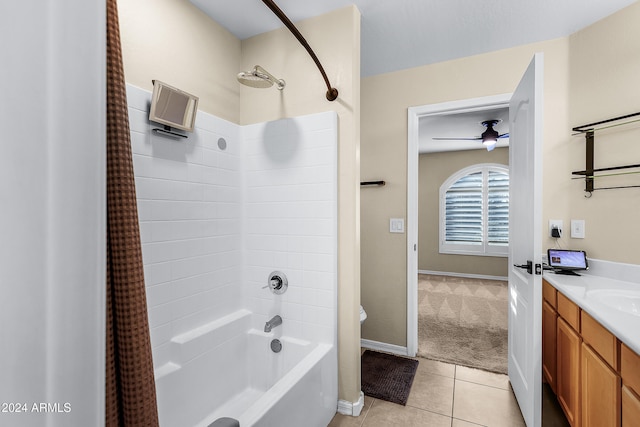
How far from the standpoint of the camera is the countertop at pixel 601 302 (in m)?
1.11

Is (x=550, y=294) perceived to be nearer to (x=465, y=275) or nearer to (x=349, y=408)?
(x=349, y=408)

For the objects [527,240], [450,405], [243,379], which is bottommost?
[450,405]

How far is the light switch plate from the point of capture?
105 inches

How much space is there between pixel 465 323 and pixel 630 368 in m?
2.44

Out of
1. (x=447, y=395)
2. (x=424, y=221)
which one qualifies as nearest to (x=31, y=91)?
(x=447, y=395)

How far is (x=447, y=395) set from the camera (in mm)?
2096

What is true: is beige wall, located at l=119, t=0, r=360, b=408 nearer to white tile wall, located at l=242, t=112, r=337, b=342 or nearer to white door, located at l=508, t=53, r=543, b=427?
white tile wall, located at l=242, t=112, r=337, b=342

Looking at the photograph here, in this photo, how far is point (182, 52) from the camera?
5.94 ft

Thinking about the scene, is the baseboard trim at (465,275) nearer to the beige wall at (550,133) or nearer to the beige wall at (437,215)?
the beige wall at (437,215)

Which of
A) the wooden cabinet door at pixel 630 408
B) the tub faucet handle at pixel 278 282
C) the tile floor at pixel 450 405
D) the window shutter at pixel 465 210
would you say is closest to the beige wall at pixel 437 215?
the window shutter at pixel 465 210

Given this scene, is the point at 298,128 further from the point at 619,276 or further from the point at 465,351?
the point at 465,351

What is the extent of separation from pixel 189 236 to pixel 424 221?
517 cm

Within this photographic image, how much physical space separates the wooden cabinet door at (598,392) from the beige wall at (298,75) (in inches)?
44.2

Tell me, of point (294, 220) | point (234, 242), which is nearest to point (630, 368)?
point (294, 220)
